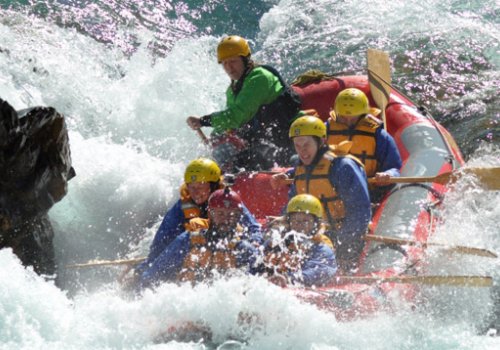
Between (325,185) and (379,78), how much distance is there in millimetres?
2925

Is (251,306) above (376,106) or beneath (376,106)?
beneath

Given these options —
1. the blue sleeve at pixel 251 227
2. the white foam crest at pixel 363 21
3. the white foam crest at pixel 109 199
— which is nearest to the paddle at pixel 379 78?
the white foam crest at pixel 109 199

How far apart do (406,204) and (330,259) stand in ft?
4.56

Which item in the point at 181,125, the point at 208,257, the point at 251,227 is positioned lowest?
the point at 181,125

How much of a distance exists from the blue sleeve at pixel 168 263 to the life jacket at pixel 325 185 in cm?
119

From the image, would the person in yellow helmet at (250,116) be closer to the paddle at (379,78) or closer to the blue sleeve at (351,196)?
the paddle at (379,78)

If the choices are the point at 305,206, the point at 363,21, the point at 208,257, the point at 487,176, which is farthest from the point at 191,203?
the point at 363,21

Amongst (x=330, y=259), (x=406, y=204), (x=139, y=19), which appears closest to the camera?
(x=330, y=259)

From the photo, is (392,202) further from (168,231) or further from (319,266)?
(168,231)

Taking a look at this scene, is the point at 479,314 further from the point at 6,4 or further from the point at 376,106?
the point at 6,4

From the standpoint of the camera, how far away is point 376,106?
9.45 m

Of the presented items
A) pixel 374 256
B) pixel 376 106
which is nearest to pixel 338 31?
pixel 376 106

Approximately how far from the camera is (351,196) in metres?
6.95

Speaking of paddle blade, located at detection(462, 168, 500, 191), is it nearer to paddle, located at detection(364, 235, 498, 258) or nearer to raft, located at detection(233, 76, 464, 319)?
raft, located at detection(233, 76, 464, 319)
